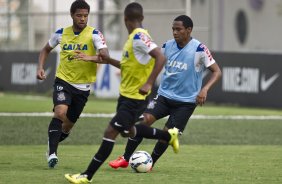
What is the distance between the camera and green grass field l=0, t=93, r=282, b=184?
1184 cm

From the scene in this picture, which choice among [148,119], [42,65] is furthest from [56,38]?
[148,119]

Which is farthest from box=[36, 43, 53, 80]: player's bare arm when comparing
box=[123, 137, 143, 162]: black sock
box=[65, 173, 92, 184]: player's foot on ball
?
box=[65, 173, 92, 184]: player's foot on ball

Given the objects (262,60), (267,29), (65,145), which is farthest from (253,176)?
(267,29)

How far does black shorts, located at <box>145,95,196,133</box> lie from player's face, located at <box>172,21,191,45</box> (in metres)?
0.83

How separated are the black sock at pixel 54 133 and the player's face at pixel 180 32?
202 centimetres

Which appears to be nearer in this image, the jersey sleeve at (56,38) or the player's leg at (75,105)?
the player's leg at (75,105)

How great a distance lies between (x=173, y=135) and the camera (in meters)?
11.8

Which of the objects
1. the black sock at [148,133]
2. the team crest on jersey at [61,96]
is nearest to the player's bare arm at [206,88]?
Result: the black sock at [148,133]

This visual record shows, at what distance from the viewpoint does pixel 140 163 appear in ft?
40.7

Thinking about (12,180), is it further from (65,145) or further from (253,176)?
(65,145)

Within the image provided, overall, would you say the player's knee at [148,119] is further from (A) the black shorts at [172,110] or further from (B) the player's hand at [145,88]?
(B) the player's hand at [145,88]

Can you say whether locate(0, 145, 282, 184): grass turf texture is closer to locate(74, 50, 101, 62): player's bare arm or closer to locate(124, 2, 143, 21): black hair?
locate(74, 50, 101, 62): player's bare arm

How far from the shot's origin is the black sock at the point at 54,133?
41.9ft

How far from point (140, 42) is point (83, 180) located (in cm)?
175
